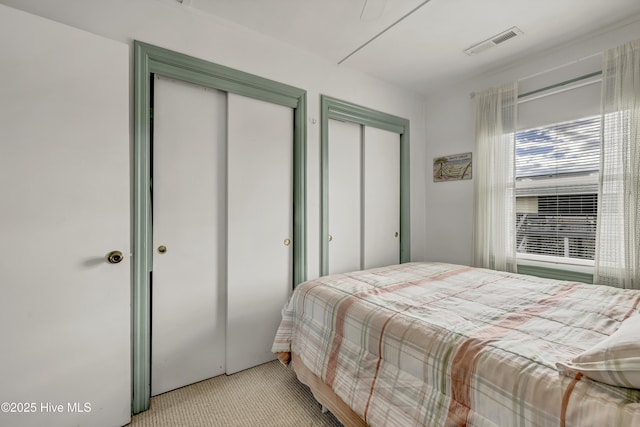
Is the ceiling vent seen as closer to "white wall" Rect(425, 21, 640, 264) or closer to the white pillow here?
"white wall" Rect(425, 21, 640, 264)

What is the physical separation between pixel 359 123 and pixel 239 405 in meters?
2.57

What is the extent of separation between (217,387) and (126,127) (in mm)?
1788

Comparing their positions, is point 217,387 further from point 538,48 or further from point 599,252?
point 538,48

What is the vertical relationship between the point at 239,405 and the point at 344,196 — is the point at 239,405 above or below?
below

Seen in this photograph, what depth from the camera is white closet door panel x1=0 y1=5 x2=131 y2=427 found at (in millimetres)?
1340

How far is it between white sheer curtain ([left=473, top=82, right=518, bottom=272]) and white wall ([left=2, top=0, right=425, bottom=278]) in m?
0.71

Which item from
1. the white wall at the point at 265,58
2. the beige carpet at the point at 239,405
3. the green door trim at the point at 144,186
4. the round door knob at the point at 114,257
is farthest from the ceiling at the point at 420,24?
the beige carpet at the point at 239,405

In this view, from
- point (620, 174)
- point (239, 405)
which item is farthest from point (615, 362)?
point (620, 174)

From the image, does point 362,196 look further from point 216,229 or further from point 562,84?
point 562,84

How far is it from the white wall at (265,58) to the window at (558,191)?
3.49 feet

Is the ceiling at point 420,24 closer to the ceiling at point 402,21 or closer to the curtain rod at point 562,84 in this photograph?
the ceiling at point 402,21

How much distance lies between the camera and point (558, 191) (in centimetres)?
249

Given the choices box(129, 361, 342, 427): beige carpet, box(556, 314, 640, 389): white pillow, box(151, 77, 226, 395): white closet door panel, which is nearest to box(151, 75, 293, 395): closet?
box(151, 77, 226, 395): white closet door panel

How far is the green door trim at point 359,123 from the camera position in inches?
103
